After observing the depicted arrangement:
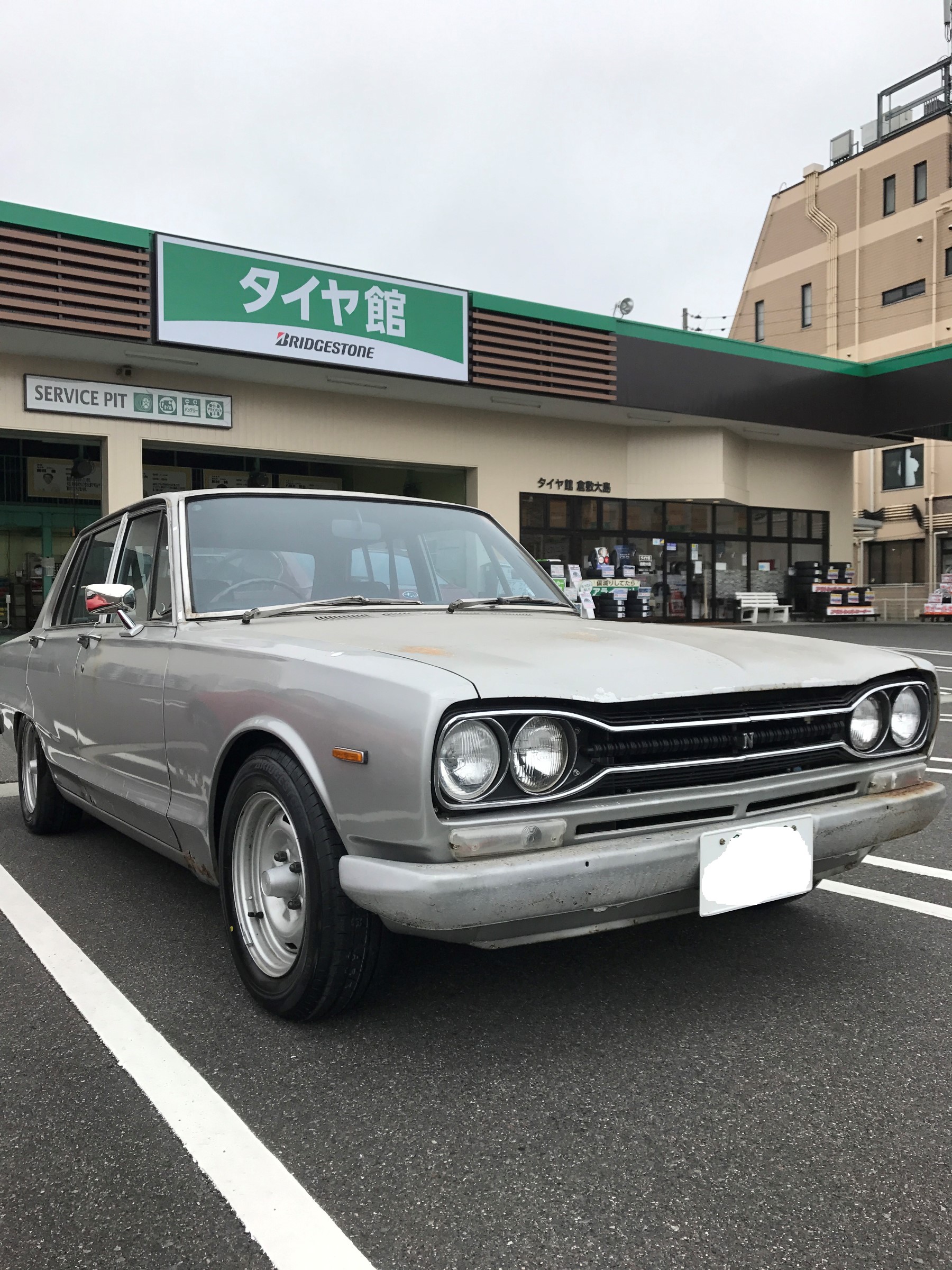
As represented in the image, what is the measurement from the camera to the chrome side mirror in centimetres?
310

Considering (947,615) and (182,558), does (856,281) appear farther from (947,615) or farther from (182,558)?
(182,558)

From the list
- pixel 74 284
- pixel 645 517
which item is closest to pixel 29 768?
pixel 74 284

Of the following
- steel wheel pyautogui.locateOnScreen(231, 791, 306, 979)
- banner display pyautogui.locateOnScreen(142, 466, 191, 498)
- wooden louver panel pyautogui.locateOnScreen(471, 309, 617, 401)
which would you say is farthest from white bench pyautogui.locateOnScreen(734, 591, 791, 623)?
steel wheel pyautogui.locateOnScreen(231, 791, 306, 979)

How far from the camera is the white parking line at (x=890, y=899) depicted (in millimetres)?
3172

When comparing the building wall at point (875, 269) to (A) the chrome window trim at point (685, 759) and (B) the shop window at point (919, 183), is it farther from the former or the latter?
(A) the chrome window trim at point (685, 759)

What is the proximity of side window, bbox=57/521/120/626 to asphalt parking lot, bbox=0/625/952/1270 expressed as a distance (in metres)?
1.49

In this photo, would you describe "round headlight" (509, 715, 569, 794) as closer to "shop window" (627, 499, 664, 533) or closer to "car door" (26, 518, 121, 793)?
"car door" (26, 518, 121, 793)

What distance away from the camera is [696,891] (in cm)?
219

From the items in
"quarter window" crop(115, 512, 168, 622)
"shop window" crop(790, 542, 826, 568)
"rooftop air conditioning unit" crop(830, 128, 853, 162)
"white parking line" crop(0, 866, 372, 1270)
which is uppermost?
"rooftop air conditioning unit" crop(830, 128, 853, 162)

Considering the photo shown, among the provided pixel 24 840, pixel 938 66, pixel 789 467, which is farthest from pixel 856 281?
pixel 24 840

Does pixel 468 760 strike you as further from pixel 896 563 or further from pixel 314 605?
pixel 896 563

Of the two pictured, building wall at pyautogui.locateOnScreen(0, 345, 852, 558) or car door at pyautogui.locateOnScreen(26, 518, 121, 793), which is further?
building wall at pyautogui.locateOnScreen(0, 345, 852, 558)

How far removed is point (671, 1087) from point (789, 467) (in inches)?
832

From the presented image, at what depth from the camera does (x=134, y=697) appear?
311cm
